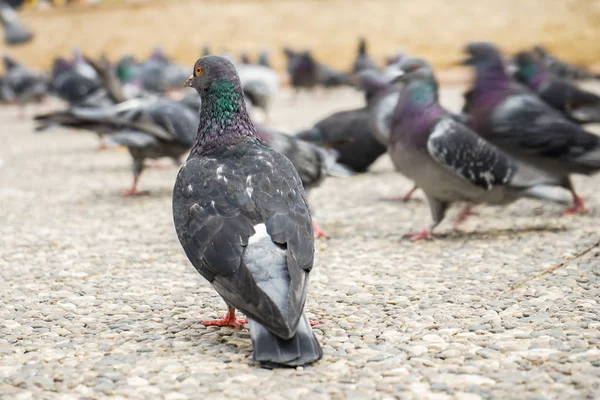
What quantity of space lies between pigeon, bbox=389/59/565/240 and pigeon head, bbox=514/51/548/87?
260 cm

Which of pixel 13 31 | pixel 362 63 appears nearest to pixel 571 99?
pixel 362 63

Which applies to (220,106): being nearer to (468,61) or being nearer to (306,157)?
(306,157)

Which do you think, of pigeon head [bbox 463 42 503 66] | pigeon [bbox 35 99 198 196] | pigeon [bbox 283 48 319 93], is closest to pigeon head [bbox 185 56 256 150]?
pigeon [bbox 35 99 198 196]

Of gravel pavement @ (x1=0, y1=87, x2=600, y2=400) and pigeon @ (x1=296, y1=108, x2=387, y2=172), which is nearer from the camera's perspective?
gravel pavement @ (x1=0, y1=87, x2=600, y2=400)

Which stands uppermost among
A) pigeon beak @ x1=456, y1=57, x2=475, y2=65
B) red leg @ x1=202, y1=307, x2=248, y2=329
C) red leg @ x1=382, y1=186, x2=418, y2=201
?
pigeon beak @ x1=456, y1=57, x2=475, y2=65

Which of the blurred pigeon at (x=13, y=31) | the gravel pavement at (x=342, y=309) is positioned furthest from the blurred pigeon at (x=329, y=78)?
the blurred pigeon at (x=13, y=31)

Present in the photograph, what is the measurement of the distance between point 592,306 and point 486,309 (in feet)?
1.48

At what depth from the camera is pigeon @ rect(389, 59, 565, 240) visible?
462 cm

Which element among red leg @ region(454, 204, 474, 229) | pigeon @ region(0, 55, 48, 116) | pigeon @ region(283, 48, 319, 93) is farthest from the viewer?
pigeon @ region(283, 48, 319, 93)

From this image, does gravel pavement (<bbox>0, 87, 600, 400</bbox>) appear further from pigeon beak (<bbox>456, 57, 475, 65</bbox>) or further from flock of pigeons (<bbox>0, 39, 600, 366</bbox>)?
pigeon beak (<bbox>456, 57, 475, 65</bbox>)

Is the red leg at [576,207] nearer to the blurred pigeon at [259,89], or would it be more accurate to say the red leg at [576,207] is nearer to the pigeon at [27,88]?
the blurred pigeon at [259,89]

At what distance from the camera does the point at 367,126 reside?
24.0 ft

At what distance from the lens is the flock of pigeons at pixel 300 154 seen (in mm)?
2592

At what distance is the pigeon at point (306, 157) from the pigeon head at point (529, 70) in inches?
115
